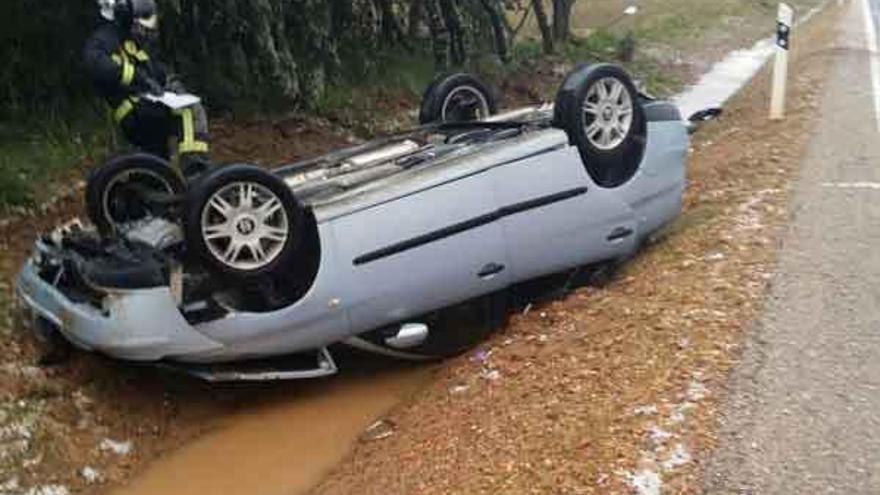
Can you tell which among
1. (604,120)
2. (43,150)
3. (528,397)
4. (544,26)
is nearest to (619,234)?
(604,120)

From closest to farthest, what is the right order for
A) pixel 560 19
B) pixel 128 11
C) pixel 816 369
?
pixel 816 369 → pixel 128 11 → pixel 560 19

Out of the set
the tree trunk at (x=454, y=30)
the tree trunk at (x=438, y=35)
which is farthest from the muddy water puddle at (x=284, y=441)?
the tree trunk at (x=454, y=30)

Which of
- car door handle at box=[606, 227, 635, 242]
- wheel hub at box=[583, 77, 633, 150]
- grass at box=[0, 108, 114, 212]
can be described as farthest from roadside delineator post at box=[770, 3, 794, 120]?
grass at box=[0, 108, 114, 212]

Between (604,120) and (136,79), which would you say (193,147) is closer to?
(136,79)

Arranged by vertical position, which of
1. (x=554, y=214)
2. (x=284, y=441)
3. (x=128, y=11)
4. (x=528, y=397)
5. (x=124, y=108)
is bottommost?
(x=284, y=441)

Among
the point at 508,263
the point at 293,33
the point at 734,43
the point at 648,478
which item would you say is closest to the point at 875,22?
the point at 734,43

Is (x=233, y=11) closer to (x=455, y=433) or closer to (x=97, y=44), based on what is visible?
(x=97, y=44)

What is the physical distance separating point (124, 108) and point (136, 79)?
0.70 ft

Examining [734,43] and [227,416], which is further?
[734,43]

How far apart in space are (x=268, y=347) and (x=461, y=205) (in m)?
1.27

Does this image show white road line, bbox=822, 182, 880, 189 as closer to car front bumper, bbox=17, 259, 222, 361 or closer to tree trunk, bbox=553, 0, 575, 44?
car front bumper, bbox=17, 259, 222, 361

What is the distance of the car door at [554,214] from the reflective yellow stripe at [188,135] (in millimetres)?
1885

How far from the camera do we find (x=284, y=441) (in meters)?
5.42

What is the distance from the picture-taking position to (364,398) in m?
5.82
